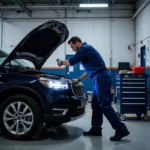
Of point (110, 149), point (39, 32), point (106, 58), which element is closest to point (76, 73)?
point (106, 58)

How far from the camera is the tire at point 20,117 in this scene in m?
3.53

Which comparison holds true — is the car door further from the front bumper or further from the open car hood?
the front bumper

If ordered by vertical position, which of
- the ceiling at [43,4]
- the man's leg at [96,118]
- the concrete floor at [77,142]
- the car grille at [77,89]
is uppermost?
the ceiling at [43,4]

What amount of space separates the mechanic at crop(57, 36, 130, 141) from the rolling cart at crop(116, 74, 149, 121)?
5.99 feet

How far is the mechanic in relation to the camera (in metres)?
3.61

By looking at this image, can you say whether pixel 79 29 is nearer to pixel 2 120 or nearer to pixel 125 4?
pixel 125 4

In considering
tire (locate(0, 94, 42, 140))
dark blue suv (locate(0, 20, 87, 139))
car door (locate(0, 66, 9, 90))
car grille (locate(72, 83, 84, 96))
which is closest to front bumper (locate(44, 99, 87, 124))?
dark blue suv (locate(0, 20, 87, 139))

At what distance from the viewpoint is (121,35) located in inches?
474

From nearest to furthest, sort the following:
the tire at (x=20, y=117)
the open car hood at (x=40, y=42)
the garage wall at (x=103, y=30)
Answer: the tire at (x=20, y=117), the open car hood at (x=40, y=42), the garage wall at (x=103, y=30)

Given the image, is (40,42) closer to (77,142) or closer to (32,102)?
(32,102)

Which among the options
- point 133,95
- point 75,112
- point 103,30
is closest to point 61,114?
point 75,112

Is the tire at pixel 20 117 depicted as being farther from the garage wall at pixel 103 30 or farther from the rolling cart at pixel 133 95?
the garage wall at pixel 103 30

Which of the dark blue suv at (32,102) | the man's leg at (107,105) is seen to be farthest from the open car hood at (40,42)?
the man's leg at (107,105)

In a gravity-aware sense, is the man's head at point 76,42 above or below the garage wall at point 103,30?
below
